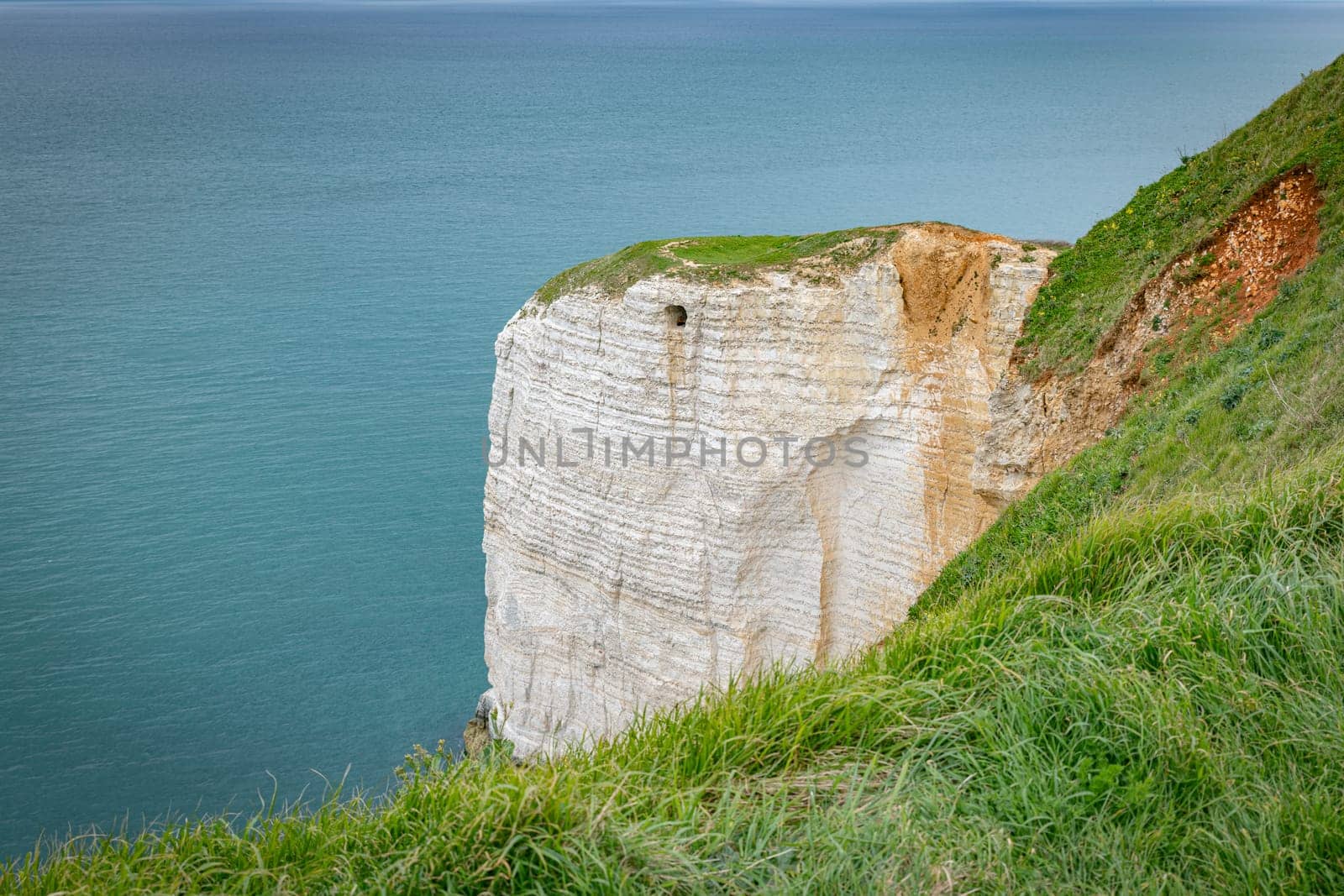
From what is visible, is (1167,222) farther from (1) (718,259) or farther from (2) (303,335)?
(2) (303,335)

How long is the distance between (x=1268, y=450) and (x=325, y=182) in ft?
244

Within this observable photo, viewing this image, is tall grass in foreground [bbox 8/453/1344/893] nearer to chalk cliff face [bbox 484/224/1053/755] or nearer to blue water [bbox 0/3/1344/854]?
chalk cliff face [bbox 484/224/1053/755]

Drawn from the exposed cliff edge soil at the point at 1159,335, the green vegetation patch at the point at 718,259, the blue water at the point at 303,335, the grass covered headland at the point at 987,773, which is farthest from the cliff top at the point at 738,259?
the grass covered headland at the point at 987,773

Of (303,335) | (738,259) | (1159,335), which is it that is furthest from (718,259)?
(303,335)

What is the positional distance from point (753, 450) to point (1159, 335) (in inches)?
278

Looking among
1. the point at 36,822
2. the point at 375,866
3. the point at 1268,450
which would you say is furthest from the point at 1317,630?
the point at 36,822

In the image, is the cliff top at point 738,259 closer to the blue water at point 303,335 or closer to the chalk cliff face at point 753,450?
the chalk cliff face at point 753,450

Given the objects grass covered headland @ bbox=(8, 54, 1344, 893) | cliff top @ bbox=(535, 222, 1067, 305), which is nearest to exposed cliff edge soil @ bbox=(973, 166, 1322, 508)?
cliff top @ bbox=(535, 222, 1067, 305)

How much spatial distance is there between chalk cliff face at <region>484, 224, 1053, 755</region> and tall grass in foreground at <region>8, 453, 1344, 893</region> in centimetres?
1198

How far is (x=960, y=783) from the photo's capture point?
20.8 feet

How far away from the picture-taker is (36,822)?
22047mm

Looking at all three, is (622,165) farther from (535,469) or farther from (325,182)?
(535,469)

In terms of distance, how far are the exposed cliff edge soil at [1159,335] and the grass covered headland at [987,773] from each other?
8710 millimetres

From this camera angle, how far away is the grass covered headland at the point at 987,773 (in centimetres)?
579
